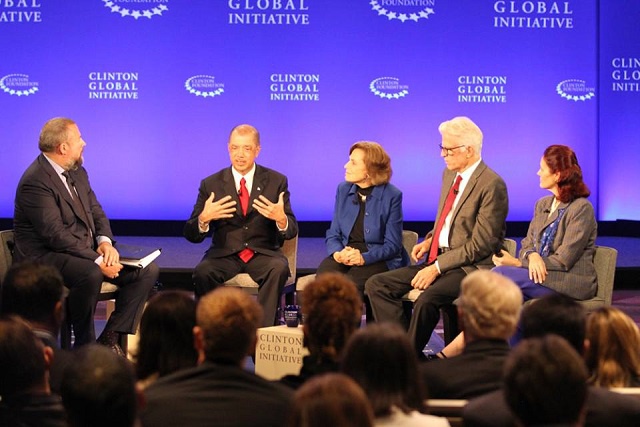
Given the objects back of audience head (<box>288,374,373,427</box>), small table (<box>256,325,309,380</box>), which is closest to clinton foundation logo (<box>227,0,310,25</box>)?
small table (<box>256,325,309,380</box>)

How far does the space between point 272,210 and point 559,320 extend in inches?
109

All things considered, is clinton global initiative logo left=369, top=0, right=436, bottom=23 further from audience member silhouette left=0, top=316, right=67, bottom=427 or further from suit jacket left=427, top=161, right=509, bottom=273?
audience member silhouette left=0, top=316, right=67, bottom=427

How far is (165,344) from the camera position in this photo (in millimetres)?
3018

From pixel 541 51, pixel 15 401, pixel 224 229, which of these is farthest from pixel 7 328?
pixel 541 51

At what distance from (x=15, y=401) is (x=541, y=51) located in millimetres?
7235

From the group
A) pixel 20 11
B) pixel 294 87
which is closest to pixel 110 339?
pixel 294 87

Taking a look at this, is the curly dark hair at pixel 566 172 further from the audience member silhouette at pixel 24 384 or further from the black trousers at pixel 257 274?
the audience member silhouette at pixel 24 384

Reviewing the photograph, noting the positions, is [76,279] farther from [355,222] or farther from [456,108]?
[456,108]

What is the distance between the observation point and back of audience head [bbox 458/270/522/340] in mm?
3102

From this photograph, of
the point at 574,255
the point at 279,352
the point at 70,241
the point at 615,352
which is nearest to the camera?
the point at 615,352

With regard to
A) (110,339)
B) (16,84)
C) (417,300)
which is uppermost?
(16,84)

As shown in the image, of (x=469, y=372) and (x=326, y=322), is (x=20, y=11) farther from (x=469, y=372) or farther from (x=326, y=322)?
(x=469, y=372)

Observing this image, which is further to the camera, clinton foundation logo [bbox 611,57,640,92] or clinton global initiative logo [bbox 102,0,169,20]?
clinton foundation logo [bbox 611,57,640,92]

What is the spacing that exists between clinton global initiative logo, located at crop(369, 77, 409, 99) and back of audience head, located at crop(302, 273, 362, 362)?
5.78 meters
